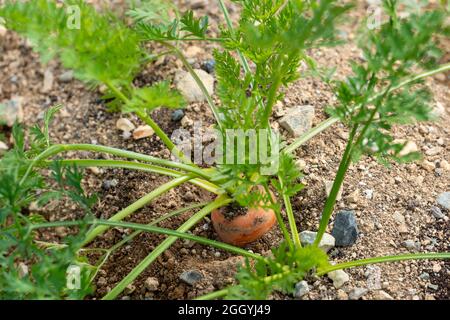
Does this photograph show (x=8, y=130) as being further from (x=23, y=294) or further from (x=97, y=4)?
(x=23, y=294)

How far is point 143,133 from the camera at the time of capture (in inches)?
81.7

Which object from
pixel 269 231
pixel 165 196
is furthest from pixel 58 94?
pixel 269 231

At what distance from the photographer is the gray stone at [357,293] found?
159cm

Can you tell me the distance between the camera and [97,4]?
2578 mm

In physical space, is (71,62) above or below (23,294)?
above

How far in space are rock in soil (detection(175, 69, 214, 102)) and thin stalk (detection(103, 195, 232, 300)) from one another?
1.65ft

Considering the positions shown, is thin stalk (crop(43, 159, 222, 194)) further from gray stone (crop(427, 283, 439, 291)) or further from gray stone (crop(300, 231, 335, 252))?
gray stone (crop(427, 283, 439, 291))

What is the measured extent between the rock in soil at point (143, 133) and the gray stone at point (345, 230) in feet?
2.39

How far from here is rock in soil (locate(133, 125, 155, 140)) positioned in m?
2.07

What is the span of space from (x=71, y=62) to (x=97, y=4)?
1.48m

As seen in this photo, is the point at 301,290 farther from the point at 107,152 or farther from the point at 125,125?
the point at 125,125

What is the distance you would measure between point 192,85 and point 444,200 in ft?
3.04
